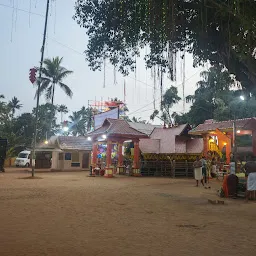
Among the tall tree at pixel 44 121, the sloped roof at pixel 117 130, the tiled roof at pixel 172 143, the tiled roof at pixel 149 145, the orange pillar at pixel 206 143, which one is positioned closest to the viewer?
the sloped roof at pixel 117 130

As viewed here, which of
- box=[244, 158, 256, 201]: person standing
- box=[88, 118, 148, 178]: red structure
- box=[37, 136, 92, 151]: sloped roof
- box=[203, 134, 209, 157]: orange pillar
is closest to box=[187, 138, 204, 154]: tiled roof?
box=[203, 134, 209, 157]: orange pillar

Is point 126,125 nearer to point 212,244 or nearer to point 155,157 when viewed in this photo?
point 155,157

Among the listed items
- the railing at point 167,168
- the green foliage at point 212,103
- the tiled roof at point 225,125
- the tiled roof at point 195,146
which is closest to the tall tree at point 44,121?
the green foliage at point 212,103

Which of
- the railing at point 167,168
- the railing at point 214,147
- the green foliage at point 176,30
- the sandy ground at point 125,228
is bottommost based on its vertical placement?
the sandy ground at point 125,228

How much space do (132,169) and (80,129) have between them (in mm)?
33710

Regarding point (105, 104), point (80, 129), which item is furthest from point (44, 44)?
point (80, 129)

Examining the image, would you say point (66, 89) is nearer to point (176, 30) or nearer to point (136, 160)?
point (136, 160)

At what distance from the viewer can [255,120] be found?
60.4 ft

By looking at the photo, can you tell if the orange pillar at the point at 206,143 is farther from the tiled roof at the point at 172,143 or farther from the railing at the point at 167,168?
the railing at the point at 167,168

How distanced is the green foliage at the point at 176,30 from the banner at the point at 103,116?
17.4 meters

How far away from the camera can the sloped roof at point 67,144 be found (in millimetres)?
29000

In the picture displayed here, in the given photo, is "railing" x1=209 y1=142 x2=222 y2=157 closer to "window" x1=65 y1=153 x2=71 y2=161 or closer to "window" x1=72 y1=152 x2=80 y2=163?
"window" x1=72 y1=152 x2=80 y2=163

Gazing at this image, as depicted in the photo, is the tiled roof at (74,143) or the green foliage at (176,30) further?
the tiled roof at (74,143)

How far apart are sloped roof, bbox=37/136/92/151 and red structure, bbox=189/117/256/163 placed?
41.7 feet
